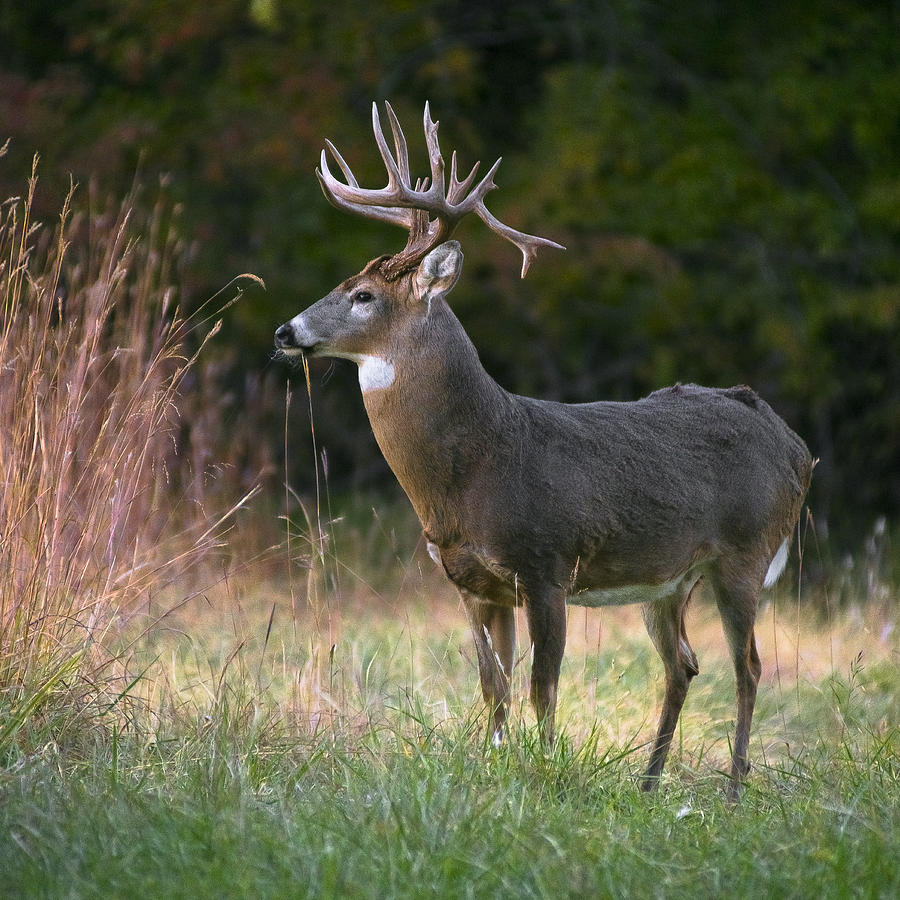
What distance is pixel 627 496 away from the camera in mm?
4969

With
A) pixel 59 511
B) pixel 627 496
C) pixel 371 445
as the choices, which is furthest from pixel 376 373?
pixel 371 445

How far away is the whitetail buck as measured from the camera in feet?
15.4

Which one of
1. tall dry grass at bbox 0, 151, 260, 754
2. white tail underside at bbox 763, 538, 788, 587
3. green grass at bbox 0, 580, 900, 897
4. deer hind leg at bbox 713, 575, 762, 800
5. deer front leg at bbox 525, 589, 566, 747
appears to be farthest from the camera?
white tail underside at bbox 763, 538, 788, 587

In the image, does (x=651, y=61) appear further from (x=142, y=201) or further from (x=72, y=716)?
(x=72, y=716)

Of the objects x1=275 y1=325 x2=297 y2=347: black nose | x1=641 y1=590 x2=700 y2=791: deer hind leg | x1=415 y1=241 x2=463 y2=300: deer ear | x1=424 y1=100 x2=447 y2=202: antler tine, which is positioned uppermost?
x1=424 y1=100 x2=447 y2=202: antler tine

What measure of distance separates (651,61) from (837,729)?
29.4ft

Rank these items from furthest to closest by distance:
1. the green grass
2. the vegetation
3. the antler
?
the antler, the vegetation, the green grass

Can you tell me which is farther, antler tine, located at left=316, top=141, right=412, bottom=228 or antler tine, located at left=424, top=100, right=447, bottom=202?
antler tine, located at left=316, top=141, right=412, bottom=228

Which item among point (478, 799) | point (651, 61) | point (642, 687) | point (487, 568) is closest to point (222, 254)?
point (651, 61)

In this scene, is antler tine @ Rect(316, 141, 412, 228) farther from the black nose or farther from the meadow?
the meadow

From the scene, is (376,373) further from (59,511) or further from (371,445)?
(371,445)

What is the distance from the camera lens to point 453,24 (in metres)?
13.1

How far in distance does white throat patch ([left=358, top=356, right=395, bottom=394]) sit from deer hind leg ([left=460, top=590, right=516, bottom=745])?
79 cm

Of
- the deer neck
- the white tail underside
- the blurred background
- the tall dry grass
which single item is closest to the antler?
the deer neck
